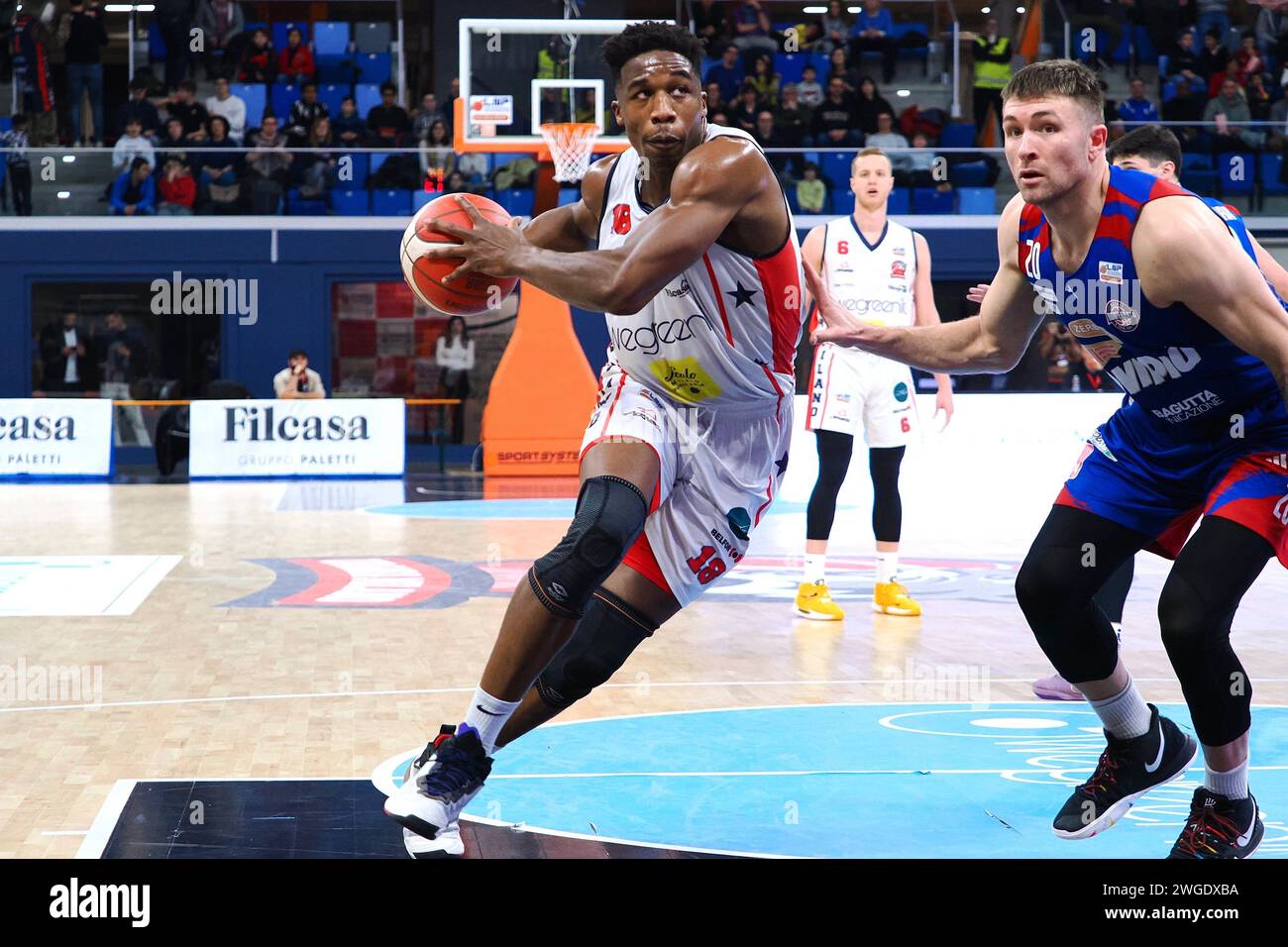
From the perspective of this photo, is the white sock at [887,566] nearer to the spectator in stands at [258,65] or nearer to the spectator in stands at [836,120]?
the spectator in stands at [836,120]

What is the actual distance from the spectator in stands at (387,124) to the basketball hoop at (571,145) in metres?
5.14

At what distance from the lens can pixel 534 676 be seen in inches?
133

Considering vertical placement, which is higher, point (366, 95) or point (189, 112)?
point (366, 95)

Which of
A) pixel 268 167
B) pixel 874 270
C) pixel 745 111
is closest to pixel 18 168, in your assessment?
pixel 268 167

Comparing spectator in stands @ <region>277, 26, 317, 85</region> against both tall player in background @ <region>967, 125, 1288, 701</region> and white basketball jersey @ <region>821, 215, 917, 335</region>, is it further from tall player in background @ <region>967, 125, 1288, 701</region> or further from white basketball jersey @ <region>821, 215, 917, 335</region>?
tall player in background @ <region>967, 125, 1288, 701</region>

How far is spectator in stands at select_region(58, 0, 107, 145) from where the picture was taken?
62.8 ft

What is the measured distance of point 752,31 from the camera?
19.6 metres

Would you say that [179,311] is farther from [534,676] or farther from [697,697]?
[534,676]

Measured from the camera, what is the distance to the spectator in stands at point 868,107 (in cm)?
1850

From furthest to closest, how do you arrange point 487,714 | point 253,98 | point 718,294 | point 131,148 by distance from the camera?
point 253,98
point 131,148
point 718,294
point 487,714

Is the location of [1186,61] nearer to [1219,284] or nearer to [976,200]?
[976,200]

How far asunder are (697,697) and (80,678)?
7.89ft

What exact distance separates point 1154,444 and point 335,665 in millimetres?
3533
